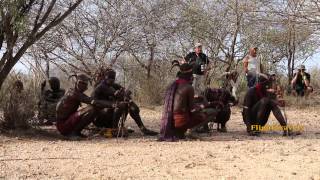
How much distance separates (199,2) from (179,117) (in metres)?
11.5

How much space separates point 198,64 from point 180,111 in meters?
2.71

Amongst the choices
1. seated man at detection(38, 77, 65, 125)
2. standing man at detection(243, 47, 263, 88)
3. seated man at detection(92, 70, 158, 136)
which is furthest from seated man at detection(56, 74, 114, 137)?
standing man at detection(243, 47, 263, 88)

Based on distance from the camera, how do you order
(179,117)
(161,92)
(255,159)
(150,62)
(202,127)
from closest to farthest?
(255,159)
(179,117)
(202,127)
(161,92)
(150,62)

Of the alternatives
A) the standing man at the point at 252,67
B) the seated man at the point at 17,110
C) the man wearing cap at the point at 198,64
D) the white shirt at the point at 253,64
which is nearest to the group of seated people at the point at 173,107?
the seated man at the point at 17,110

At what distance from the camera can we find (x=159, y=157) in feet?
24.9

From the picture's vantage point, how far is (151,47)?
61.1ft

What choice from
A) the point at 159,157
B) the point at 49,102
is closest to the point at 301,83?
the point at 49,102

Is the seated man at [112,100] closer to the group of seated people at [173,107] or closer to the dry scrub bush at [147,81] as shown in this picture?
the group of seated people at [173,107]

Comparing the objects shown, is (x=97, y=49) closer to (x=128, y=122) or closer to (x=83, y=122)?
(x=128, y=122)

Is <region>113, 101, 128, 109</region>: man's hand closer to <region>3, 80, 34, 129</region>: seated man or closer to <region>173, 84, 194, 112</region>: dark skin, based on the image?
<region>173, 84, 194, 112</region>: dark skin

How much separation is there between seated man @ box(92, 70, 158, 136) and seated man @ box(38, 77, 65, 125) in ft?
3.77

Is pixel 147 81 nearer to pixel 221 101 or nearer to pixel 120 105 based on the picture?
pixel 221 101

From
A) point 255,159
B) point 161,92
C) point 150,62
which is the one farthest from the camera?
point 150,62

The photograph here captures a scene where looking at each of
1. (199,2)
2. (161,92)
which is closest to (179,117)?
(161,92)
